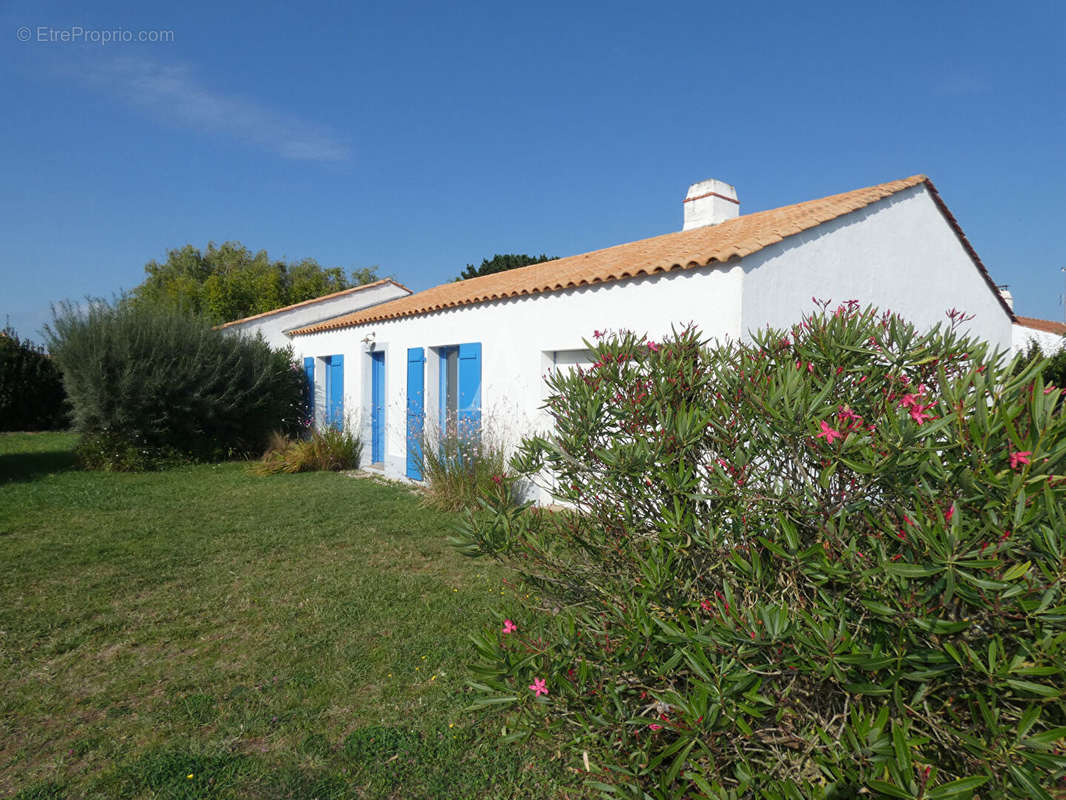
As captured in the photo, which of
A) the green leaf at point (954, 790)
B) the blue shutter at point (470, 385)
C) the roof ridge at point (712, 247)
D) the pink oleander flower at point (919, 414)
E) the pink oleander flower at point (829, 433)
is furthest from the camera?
the blue shutter at point (470, 385)

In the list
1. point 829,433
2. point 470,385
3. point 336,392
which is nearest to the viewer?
point 829,433

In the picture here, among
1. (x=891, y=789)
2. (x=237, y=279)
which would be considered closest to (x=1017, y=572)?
(x=891, y=789)

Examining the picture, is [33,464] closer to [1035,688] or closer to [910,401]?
[910,401]

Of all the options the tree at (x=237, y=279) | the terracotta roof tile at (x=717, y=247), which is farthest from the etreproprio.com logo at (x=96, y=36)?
the tree at (x=237, y=279)

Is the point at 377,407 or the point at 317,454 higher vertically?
the point at 377,407

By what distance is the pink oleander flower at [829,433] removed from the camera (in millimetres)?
2074

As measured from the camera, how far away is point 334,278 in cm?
3938

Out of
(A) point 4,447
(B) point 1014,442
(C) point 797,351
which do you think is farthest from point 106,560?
(A) point 4,447

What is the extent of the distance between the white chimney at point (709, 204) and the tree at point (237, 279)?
2607cm

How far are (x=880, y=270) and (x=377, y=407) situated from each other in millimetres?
9678

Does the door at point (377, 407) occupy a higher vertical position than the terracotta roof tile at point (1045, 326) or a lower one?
lower

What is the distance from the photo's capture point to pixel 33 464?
43.8ft

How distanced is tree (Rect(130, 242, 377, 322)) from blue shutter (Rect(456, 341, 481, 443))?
2484 centimetres

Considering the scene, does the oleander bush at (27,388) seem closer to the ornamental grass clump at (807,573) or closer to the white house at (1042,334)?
the ornamental grass clump at (807,573)
